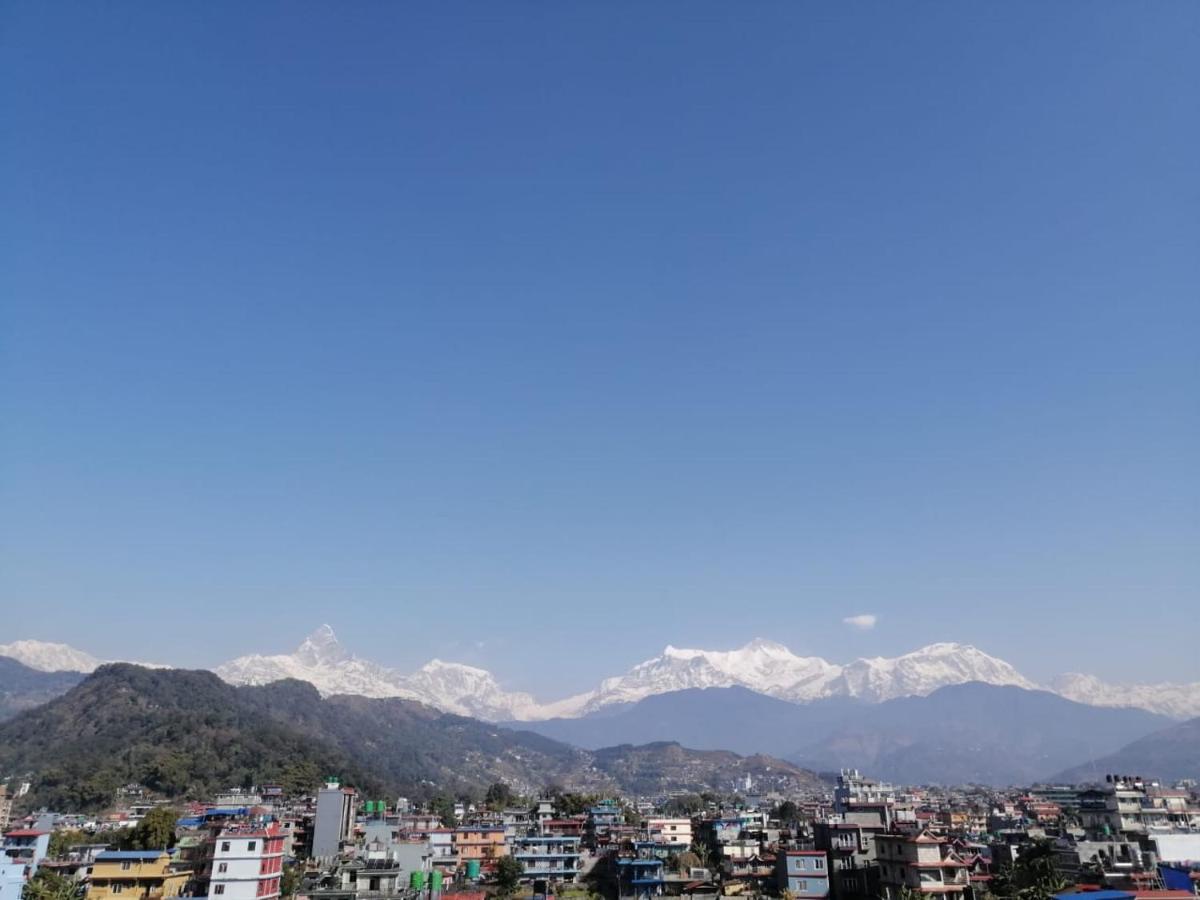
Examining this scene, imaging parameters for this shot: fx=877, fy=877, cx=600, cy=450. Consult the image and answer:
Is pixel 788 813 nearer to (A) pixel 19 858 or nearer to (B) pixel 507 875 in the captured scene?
(B) pixel 507 875

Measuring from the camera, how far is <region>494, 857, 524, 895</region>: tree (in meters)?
62.5

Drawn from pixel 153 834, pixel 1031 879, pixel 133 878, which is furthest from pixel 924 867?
pixel 153 834

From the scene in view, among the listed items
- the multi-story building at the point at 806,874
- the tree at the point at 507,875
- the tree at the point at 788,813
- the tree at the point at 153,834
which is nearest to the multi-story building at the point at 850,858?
the multi-story building at the point at 806,874

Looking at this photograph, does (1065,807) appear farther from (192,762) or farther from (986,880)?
(192,762)

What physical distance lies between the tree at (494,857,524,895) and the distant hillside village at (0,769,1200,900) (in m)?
0.13

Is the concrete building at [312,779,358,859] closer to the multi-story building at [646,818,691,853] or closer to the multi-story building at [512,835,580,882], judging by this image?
the multi-story building at [512,835,580,882]

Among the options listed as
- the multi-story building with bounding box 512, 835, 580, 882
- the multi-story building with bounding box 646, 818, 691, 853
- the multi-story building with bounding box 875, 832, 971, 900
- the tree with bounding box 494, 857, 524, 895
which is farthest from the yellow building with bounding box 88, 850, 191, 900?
the multi-story building with bounding box 875, 832, 971, 900

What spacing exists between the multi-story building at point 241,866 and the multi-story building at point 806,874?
1195 inches

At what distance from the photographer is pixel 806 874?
52.9 metres

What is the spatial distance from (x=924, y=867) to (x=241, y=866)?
36.8 meters

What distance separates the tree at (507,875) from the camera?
62500mm

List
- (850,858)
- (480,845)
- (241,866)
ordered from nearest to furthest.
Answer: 1. (241,866)
2. (850,858)
3. (480,845)

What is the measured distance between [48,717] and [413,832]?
164m

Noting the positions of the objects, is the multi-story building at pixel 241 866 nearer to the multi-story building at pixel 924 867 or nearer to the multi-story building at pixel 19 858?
the multi-story building at pixel 19 858
